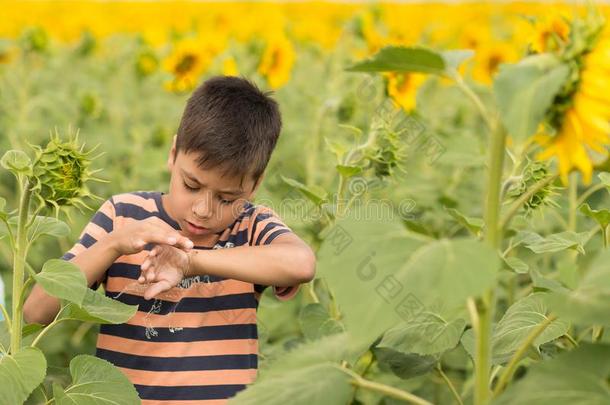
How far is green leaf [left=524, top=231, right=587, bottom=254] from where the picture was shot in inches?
58.9

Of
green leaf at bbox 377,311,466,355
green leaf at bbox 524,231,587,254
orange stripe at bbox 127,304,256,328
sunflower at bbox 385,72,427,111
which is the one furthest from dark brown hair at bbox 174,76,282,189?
sunflower at bbox 385,72,427,111

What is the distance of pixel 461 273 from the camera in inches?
37.9

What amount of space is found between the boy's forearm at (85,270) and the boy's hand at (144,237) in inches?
0.6

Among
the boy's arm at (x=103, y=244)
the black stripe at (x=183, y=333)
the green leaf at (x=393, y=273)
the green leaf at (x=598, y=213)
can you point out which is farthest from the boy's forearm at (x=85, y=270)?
the green leaf at (x=598, y=213)

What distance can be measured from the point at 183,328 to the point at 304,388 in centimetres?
51

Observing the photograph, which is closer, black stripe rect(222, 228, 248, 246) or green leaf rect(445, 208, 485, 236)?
green leaf rect(445, 208, 485, 236)

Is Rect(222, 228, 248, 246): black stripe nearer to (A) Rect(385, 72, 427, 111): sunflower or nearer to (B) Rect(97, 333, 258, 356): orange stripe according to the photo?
(B) Rect(97, 333, 258, 356): orange stripe

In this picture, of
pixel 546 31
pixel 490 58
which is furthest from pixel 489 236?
pixel 490 58

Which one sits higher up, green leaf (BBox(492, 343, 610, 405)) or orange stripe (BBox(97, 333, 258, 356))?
green leaf (BBox(492, 343, 610, 405))

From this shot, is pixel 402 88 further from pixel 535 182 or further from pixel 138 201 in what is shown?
pixel 138 201

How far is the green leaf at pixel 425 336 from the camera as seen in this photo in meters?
1.44

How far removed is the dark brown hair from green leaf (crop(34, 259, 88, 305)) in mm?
280

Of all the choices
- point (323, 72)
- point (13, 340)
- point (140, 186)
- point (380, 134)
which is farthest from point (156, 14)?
point (13, 340)

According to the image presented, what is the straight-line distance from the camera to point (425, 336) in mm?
1461
